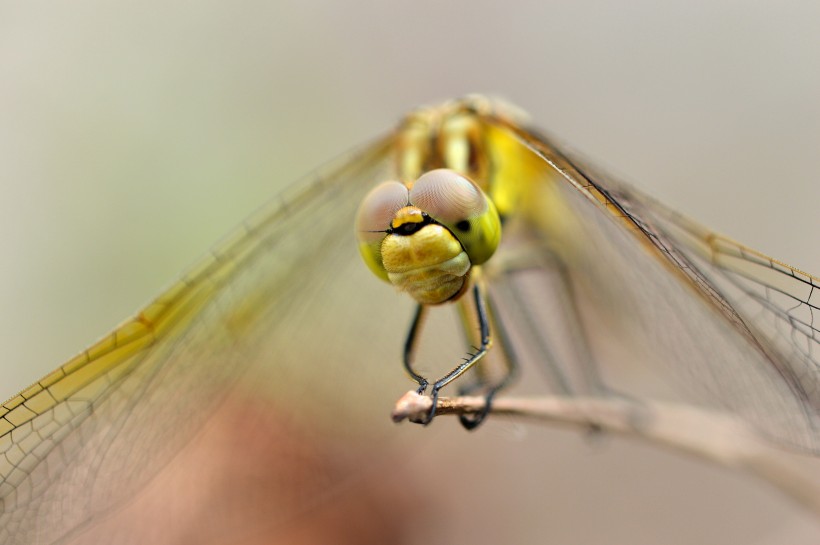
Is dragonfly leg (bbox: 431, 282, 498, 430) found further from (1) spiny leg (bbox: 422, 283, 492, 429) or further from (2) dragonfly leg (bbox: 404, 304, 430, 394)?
(2) dragonfly leg (bbox: 404, 304, 430, 394)

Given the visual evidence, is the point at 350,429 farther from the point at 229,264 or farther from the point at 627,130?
the point at 627,130

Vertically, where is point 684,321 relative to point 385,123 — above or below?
below

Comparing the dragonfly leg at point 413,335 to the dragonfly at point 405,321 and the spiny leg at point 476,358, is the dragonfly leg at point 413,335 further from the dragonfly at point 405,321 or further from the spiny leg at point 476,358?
the spiny leg at point 476,358

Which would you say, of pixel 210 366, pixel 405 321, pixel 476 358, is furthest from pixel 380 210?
pixel 405 321

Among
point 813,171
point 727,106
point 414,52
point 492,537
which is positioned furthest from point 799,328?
point 414,52

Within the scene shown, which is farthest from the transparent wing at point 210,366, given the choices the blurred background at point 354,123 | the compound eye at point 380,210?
the blurred background at point 354,123

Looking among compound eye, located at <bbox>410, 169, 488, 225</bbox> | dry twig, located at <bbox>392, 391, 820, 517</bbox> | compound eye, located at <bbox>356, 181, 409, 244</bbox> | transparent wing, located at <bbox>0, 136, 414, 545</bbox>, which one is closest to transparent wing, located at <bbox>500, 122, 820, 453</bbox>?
dry twig, located at <bbox>392, 391, 820, 517</bbox>

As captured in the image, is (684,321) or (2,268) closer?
(684,321)
